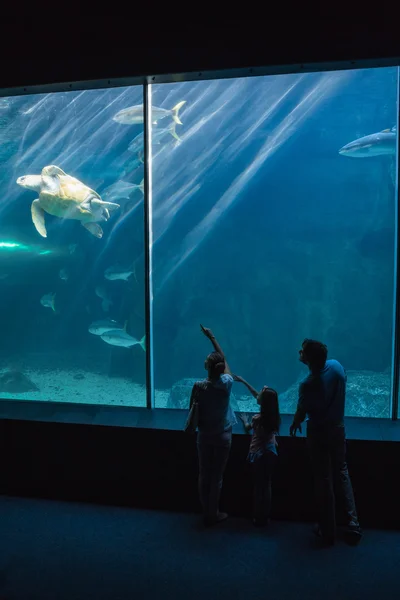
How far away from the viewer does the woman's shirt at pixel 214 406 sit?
116 inches

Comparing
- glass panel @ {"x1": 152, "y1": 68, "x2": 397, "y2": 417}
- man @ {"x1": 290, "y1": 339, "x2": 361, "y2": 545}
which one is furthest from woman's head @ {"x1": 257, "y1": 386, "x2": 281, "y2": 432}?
glass panel @ {"x1": 152, "y1": 68, "x2": 397, "y2": 417}

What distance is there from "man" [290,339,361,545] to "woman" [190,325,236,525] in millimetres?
484

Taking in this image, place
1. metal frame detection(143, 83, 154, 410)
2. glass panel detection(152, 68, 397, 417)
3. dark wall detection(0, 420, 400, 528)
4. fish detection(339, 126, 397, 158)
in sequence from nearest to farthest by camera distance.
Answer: dark wall detection(0, 420, 400, 528) → metal frame detection(143, 83, 154, 410) → fish detection(339, 126, 397, 158) → glass panel detection(152, 68, 397, 417)

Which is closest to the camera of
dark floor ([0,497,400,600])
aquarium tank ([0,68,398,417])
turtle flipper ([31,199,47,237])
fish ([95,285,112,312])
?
dark floor ([0,497,400,600])

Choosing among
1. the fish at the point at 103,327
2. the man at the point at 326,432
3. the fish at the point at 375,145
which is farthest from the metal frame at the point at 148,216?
the fish at the point at 375,145

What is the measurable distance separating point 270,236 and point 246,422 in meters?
10.2

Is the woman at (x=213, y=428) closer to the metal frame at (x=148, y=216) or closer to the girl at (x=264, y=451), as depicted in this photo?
the girl at (x=264, y=451)

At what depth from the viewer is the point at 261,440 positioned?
2.98 meters

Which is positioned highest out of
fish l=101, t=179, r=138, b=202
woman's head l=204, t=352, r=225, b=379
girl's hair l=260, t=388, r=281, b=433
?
fish l=101, t=179, r=138, b=202

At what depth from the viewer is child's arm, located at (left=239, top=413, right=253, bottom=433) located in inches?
124

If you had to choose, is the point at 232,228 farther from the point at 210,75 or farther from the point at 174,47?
the point at 174,47

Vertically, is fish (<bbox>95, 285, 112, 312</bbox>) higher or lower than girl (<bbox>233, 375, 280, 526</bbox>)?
higher

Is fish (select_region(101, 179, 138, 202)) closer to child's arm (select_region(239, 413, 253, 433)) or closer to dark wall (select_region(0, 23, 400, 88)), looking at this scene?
dark wall (select_region(0, 23, 400, 88))

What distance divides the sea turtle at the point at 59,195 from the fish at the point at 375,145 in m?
3.44
